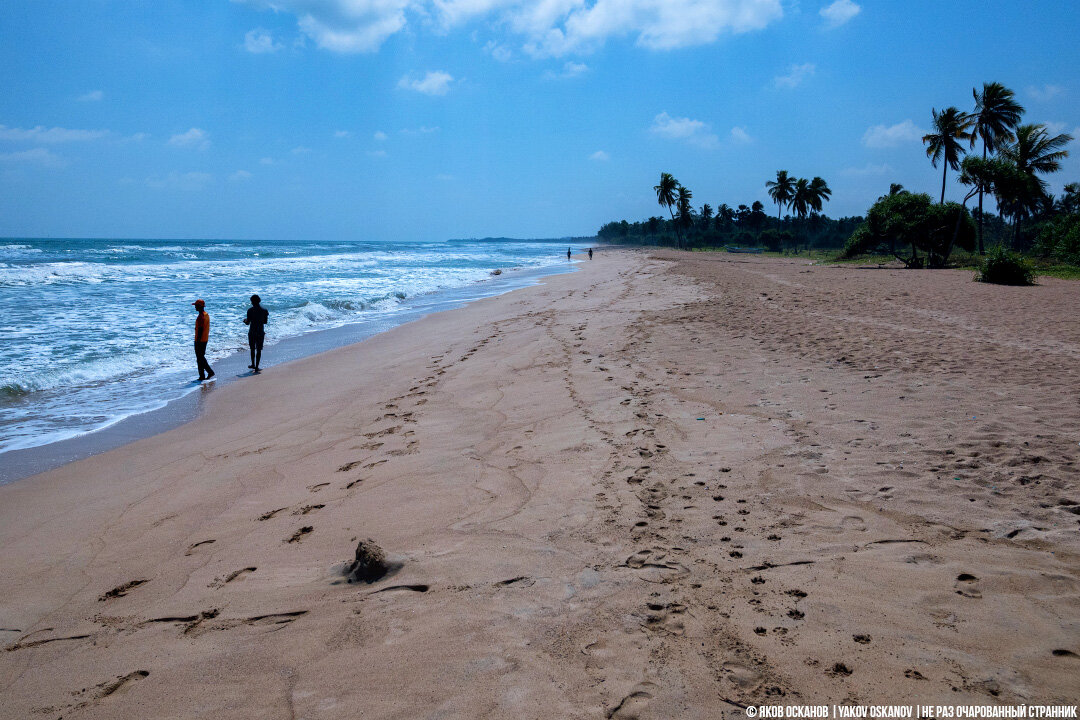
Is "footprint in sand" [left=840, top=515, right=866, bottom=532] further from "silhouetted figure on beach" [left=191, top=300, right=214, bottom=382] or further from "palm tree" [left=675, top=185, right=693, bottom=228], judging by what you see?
"palm tree" [left=675, top=185, right=693, bottom=228]

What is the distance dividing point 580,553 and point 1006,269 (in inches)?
864

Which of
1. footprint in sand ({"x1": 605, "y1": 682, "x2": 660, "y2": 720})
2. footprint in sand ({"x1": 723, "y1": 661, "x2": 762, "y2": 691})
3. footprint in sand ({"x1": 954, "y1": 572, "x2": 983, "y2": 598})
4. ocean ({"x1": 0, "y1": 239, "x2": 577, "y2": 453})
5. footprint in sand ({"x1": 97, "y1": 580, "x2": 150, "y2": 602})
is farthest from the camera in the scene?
ocean ({"x1": 0, "y1": 239, "x2": 577, "y2": 453})

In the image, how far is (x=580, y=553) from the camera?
318 cm

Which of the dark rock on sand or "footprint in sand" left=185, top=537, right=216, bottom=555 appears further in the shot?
"footprint in sand" left=185, top=537, right=216, bottom=555

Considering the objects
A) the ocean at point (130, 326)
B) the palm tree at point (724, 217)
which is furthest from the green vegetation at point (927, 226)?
the palm tree at point (724, 217)

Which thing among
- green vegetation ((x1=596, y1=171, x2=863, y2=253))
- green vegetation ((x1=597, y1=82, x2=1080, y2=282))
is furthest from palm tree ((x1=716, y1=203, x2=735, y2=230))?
green vegetation ((x1=597, y1=82, x2=1080, y2=282))

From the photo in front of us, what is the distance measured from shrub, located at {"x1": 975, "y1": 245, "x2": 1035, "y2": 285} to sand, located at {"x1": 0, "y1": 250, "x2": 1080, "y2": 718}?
1471 cm

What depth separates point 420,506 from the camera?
13.2 ft

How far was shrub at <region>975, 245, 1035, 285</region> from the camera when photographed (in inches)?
712

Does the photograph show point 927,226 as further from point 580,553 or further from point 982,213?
point 580,553

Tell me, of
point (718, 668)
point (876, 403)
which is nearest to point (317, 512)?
point (718, 668)

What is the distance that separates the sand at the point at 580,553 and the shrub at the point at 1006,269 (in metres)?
14.7

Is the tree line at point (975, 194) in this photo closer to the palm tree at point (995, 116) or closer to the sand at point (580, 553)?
the palm tree at point (995, 116)

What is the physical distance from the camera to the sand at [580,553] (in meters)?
2.27
